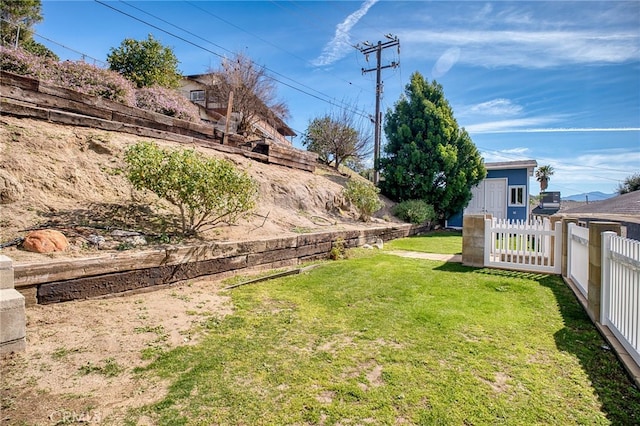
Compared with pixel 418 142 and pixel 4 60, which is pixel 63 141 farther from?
pixel 418 142

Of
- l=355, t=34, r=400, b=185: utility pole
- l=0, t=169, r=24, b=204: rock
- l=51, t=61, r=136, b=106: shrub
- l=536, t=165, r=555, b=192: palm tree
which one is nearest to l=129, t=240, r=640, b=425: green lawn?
l=0, t=169, r=24, b=204: rock

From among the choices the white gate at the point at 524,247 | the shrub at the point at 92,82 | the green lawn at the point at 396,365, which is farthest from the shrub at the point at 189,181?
the white gate at the point at 524,247

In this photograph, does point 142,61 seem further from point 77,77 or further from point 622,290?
point 622,290

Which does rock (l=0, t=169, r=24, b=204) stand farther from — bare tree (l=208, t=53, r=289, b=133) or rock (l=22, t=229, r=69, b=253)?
bare tree (l=208, t=53, r=289, b=133)

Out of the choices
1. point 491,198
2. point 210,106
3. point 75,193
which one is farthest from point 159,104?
point 491,198

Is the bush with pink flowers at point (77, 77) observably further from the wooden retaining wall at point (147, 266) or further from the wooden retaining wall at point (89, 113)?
the wooden retaining wall at point (147, 266)

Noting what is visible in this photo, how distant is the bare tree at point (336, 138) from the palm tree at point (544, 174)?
117ft

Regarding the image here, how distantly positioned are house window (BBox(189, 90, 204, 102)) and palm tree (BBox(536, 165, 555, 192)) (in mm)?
42844

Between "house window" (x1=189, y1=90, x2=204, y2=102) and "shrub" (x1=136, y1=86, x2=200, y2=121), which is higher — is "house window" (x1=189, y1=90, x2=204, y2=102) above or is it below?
above

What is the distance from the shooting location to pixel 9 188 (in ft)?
13.6

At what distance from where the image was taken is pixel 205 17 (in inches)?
397

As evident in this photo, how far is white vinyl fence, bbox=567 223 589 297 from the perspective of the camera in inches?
171

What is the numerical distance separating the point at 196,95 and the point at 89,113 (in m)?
15.5

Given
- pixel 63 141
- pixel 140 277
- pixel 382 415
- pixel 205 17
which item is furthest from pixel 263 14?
pixel 382 415
